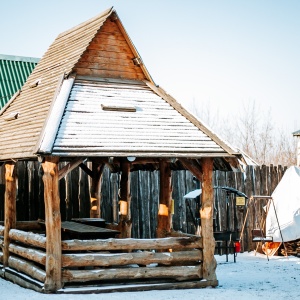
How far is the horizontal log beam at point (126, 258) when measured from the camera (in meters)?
12.0

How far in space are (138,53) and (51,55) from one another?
270 centimetres

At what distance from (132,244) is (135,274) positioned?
22.6 inches

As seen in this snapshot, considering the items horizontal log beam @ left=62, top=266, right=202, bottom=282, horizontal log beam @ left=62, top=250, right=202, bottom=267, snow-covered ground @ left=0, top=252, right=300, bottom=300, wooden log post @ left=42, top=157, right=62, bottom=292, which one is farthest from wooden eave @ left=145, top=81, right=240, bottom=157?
wooden log post @ left=42, top=157, right=62, bottom=292

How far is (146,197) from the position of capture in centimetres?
1800

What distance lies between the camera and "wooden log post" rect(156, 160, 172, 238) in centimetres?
1487

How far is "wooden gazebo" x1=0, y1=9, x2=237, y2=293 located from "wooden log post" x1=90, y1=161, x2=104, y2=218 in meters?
0.67

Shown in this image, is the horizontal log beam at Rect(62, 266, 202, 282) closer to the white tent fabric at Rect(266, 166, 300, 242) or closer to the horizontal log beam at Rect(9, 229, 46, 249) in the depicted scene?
the horizontal log beam at Rect(9, 229, 46, 249)

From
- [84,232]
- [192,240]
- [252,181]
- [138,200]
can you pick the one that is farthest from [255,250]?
[84,232]

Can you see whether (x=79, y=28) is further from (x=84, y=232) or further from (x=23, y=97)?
(x=84, y=232)

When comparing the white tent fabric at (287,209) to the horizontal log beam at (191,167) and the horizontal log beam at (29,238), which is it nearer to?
the horizontal log beam at (191,167)

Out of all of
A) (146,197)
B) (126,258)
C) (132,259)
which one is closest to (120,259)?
(126,258)

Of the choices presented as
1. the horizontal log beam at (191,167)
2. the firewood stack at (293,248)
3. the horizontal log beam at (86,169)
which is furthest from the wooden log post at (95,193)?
the firewood stack at (293,248)

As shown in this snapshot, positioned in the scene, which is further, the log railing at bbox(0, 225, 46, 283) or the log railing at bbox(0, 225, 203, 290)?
the log railing at bbox(0, 225, 46, 283)

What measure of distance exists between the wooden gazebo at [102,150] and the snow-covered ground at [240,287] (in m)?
0.36
